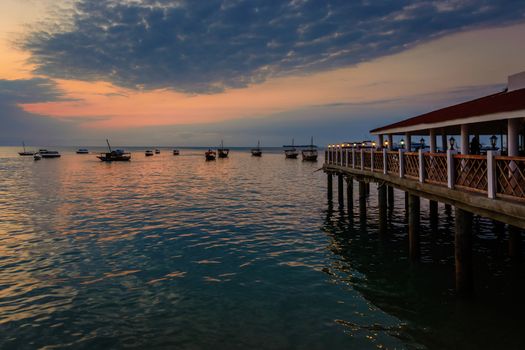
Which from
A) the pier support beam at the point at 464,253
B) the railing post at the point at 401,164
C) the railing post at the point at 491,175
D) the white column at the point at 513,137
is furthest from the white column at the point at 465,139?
the railing post at the point at 491,175

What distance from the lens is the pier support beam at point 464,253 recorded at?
11.3m

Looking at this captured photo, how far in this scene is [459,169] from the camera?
12.0 metres

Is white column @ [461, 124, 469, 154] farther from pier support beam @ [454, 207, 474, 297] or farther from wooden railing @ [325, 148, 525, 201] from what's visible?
pier support beam @ [454, 207, 474, 297]

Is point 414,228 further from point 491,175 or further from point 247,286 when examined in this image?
point 247,286

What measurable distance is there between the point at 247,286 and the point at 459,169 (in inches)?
302

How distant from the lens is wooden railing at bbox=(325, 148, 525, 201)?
9469 millimetres

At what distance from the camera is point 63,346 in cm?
914

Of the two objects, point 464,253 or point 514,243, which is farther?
point 514,243

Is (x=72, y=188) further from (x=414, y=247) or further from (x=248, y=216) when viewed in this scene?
(x=414, y=247)

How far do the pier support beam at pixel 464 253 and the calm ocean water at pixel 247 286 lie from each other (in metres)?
0.48

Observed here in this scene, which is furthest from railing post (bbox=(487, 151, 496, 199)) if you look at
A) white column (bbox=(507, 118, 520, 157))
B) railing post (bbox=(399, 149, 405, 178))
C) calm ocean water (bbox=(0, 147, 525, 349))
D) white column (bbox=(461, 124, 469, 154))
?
railing post (bbox=(399, 149, 405, 178))

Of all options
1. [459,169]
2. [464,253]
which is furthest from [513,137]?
[464,253]

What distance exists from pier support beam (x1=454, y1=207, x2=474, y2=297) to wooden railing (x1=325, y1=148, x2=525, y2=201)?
0.89m

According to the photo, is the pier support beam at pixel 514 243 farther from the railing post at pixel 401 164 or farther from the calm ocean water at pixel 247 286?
the railing post at pixel 401 164
